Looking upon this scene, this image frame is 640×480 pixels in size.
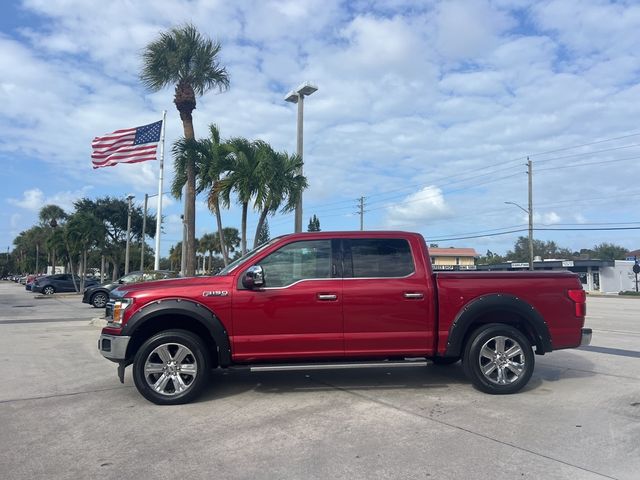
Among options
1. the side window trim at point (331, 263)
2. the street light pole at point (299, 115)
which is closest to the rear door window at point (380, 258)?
the side window trim at point (331, 263)

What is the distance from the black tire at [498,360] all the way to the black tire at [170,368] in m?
3.10

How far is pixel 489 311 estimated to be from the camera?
6.49 m

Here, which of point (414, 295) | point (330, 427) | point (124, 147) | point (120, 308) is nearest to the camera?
point (330, 427)

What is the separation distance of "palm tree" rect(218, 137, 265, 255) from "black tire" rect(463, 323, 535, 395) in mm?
10071

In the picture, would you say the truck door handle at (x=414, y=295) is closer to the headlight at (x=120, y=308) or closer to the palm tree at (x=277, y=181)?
the headlight at (x=120, y=308)

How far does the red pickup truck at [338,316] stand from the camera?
6.10 metres

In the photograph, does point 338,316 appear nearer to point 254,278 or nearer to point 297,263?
point 297,263

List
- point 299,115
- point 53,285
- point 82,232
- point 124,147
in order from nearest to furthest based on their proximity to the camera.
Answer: point 299,115 → point 124,147 → point 82,232 → point 53,285

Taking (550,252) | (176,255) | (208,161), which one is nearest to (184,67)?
(208,161)

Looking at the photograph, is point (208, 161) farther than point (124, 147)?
No

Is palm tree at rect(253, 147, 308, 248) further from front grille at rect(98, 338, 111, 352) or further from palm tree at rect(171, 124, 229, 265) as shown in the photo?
front grille at rect(98, 338, 111, 352)

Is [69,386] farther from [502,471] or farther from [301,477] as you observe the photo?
[502,471]

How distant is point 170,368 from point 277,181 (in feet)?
34.1

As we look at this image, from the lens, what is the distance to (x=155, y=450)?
4742 mm
